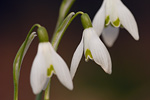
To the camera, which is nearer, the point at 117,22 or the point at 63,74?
the point at 63,74

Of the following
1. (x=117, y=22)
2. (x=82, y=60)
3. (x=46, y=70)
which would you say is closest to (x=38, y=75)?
(x=46, y=70)

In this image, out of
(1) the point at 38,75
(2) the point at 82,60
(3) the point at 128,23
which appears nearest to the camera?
(1) the point at 38,75

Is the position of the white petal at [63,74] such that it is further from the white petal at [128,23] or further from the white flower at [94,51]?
the white petal at [128,23]

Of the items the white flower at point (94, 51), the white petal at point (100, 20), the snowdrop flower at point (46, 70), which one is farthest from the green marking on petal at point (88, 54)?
the white petal at point (100, 20)

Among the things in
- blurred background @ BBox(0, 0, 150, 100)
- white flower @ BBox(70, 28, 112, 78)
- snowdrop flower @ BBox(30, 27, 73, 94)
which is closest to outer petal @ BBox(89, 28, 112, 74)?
white flower @ BBox(70, 28, 112, 78)

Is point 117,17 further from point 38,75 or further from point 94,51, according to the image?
point 38,75

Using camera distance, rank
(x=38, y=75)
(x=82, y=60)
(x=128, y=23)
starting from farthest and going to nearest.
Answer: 1. (x=82, y=60)
2. (x=128, y=23)
3. (x=38, y=75)

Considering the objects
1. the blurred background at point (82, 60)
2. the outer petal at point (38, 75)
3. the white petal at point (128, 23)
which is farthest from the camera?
the blurred background at point (82, 60)

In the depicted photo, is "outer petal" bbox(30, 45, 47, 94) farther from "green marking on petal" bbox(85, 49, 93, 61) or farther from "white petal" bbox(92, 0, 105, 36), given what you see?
"white petal" bbox(92, 0, 105, 36)
